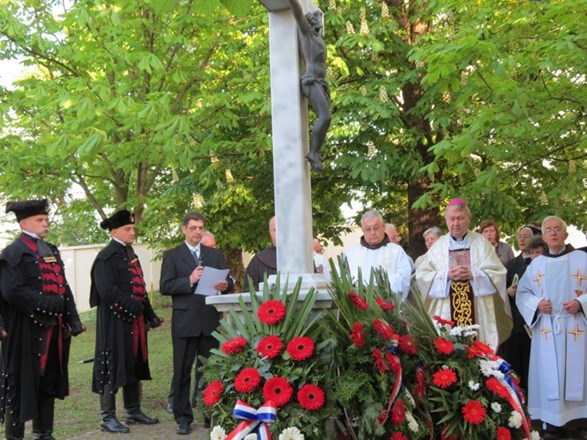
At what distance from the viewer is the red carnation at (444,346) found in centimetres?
533

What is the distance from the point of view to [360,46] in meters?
13.0

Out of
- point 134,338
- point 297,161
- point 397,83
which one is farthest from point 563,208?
point 297,161

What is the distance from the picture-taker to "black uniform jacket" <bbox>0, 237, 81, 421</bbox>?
301 inches

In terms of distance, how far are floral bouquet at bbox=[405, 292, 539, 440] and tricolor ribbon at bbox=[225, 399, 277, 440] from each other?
105 centimetres

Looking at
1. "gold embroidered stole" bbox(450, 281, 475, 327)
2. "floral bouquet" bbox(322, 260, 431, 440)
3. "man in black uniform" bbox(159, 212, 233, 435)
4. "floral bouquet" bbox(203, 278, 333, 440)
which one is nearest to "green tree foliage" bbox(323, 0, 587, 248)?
"gold embroidered stole" bbox(450, 281, 475, 327)

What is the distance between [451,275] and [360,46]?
566 cm

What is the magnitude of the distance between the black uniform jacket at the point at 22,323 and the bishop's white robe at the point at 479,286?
11.3ft

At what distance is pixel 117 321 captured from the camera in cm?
A: 902

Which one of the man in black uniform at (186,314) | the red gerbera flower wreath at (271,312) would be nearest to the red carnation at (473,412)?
the red gerbera flower wreath at (271,312)

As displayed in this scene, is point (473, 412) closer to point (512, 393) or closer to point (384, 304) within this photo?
point (512, 393)

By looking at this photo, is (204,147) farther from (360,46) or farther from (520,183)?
(520,183)

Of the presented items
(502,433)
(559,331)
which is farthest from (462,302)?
(502,433)

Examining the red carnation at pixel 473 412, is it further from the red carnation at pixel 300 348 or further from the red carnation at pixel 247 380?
the red carnation at pixel 247 380

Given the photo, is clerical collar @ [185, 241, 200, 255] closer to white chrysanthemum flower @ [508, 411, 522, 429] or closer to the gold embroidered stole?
the gold embroidered stole
